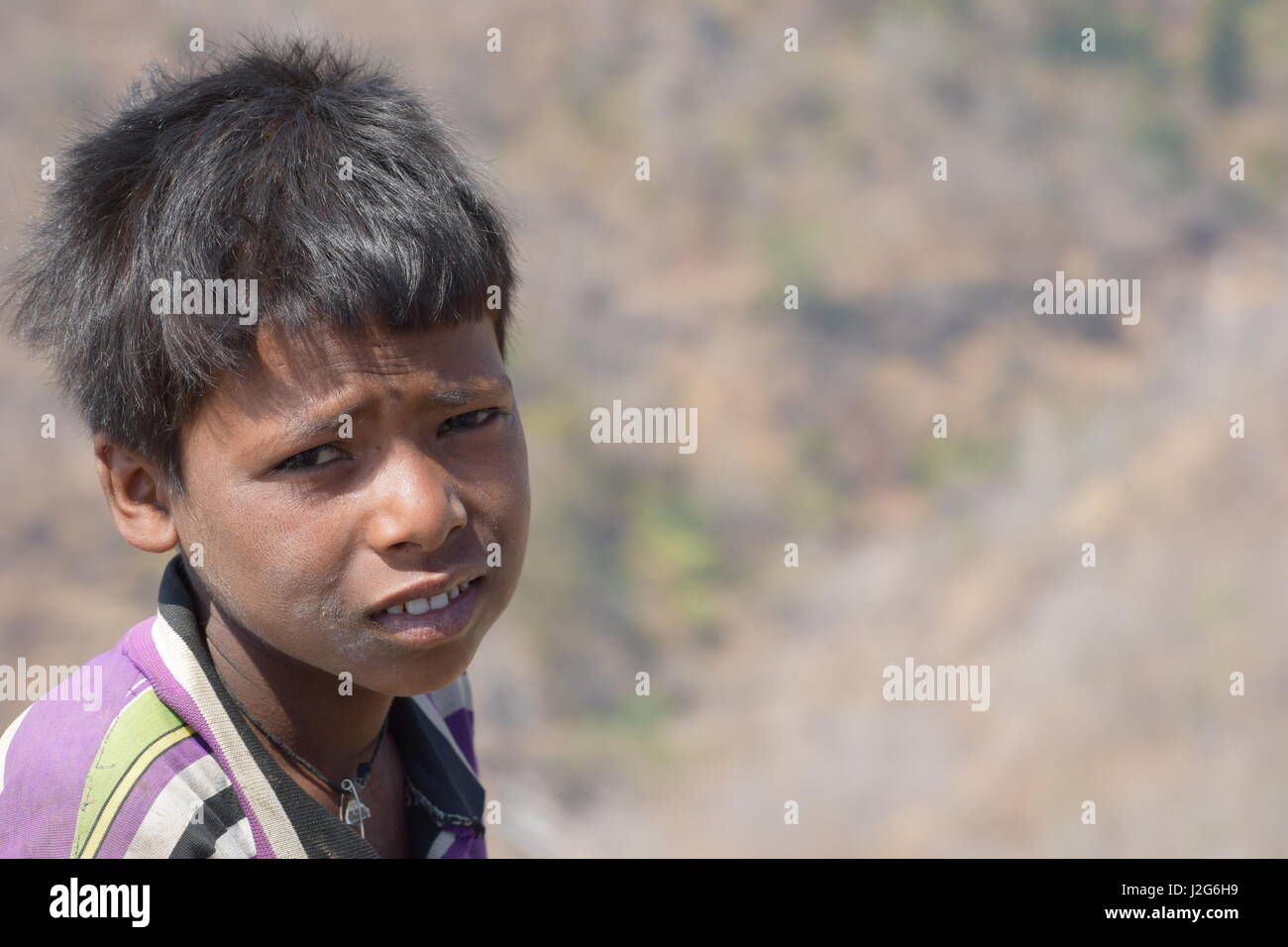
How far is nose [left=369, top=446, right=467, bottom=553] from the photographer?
1277 mm

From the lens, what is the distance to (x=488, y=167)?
1777 millimetres

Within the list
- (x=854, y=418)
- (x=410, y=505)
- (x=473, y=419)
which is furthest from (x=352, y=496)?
(x=854, y=418)

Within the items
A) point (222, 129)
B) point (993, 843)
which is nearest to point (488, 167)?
point (222, 129)

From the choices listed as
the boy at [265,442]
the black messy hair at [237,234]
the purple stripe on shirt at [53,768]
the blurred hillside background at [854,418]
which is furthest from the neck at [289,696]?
the blurred hillside background at [854,418]

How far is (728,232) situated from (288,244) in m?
9.04

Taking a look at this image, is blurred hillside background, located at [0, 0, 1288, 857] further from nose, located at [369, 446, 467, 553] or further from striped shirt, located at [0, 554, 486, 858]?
nose, located at [369, 446, 467, 553]

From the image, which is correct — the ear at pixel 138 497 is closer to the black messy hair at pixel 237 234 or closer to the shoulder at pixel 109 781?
the black messy hair at pixel 237 234

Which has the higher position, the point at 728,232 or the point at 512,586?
the point at 728,232

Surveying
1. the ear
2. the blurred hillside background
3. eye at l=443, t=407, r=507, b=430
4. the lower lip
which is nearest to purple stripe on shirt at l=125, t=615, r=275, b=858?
the ear

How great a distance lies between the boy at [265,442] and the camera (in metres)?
1.30

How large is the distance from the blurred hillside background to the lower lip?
3.76m

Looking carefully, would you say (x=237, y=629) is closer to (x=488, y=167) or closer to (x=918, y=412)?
(x=488, y=167)

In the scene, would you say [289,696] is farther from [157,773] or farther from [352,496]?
[352,496]

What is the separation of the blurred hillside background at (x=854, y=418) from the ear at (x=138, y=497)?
373 cm
